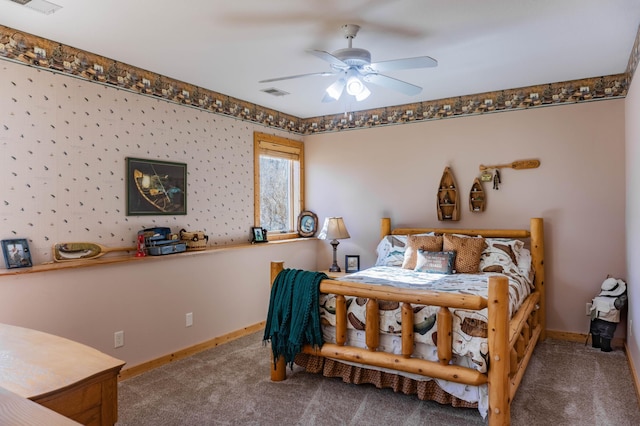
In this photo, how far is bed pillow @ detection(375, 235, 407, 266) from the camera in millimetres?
4559

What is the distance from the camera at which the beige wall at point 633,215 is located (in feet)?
9.85

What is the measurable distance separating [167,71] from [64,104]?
0.91 metres

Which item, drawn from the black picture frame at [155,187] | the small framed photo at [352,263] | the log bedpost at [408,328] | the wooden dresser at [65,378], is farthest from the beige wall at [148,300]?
the log bedpost at [408,328]

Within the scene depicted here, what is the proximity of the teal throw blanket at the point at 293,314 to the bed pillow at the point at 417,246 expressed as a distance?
146cm

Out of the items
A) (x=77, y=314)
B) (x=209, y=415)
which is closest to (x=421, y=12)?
(x=209, y=415)

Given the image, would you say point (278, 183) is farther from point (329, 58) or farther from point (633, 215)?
point (633, 215)

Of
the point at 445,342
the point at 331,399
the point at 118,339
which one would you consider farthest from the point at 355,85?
the point at 118,339

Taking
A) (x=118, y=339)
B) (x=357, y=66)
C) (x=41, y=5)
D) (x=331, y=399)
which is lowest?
(x=331, y=399)

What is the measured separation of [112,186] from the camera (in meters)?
3.46

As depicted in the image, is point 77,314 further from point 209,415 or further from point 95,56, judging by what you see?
point 95,56

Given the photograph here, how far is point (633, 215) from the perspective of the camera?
3.24 meters

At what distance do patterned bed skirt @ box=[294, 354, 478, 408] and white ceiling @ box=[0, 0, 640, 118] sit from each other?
2.39 m

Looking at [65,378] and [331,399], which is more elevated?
[65,378]

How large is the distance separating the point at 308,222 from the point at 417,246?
5.81 ft
